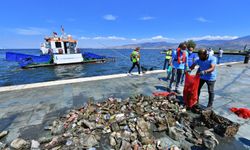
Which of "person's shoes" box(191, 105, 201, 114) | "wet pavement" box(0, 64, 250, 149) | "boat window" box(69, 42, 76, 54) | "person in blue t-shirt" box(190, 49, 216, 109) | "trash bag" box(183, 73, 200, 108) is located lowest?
"wet pavement" box(0, 64, 250, 149)

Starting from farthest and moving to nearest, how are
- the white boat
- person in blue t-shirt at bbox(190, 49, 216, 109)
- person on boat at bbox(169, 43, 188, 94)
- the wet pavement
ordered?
the white boat
person on boat at bbox(169, 43, 188, 94)
person in blue t-shirt at bbox(190, 49, 216, 109)
the wet pavement

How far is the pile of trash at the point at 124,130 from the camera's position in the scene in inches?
90.8

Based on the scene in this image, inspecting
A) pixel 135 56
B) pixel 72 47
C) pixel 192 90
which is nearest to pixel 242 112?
pixel 192 90

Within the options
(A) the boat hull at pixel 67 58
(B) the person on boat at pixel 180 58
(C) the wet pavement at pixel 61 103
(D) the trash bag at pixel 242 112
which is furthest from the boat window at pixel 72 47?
(D) the trash bag at pixel 242 112

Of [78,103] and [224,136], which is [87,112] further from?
[224,136]

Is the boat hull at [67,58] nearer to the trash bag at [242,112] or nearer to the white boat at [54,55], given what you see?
the white boat at [54,55]

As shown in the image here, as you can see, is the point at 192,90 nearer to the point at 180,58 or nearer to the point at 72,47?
the point at 180,58

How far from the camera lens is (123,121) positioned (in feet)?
9.25

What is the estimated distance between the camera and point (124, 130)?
264 centimetres

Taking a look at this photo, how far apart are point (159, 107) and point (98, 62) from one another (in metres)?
25.6

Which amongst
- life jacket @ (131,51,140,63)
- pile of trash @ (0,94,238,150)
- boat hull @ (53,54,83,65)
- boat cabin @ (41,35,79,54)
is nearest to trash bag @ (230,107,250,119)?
pile of trash @ (0,94,238,150)

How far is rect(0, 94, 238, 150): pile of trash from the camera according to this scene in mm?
2307

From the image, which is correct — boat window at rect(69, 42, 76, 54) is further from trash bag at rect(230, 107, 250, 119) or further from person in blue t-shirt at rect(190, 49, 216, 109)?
trash bag at rect(230, 107, 250, 119)

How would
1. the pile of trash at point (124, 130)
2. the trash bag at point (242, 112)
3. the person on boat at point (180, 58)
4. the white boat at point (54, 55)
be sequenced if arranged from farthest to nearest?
the white boat at point (54, 55)
the person on boat at point (180, 58)
the trash bag at point (242, 112)
the pile of trash at point (124, 130)
